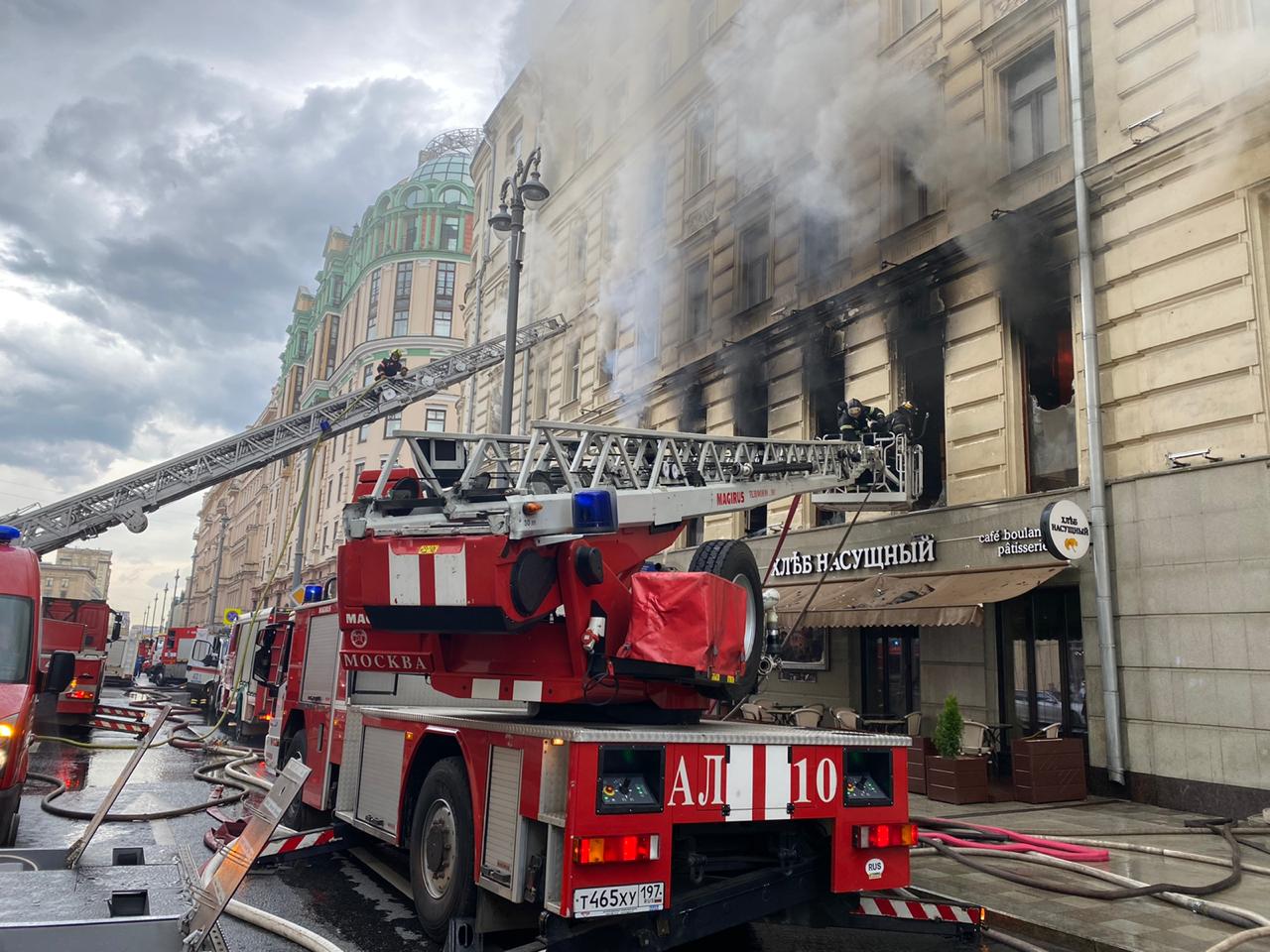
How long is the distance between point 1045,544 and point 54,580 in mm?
116153

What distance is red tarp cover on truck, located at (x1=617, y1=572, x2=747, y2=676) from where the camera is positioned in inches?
218

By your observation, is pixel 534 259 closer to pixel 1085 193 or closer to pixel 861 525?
pixel 861 525

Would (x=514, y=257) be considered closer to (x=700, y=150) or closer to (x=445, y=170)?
(x=700, y=150)

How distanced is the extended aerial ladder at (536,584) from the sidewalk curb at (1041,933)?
2.05 meters

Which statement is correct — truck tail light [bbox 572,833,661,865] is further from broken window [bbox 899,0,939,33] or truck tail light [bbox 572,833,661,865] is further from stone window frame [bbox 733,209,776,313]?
broken window [bbox 899,0,939,33]

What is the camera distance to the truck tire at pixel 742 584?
20.5 ft

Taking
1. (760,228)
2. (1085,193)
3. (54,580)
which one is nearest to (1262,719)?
(1085,193)

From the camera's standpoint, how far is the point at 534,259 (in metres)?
26.8

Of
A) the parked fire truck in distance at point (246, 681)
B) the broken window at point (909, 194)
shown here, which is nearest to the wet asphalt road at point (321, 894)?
the parked fire truck in distance at point (246, 681)

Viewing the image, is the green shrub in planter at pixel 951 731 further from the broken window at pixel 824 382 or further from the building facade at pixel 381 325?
the building facade at pixel 381 325

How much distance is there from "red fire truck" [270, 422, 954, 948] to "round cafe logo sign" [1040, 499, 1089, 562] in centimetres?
524

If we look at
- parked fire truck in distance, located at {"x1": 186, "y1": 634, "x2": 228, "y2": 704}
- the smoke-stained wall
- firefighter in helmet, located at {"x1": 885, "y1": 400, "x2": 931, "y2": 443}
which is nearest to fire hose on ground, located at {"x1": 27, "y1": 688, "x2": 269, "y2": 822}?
parked fire truck in distance, located at {"x1": 186, "y1": 634, "x2": 228, "y2": 704}

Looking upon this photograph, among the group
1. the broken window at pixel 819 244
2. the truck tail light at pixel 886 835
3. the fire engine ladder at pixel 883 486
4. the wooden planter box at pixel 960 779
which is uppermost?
the broken window at pixel 819 244

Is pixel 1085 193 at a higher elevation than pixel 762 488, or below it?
higher
